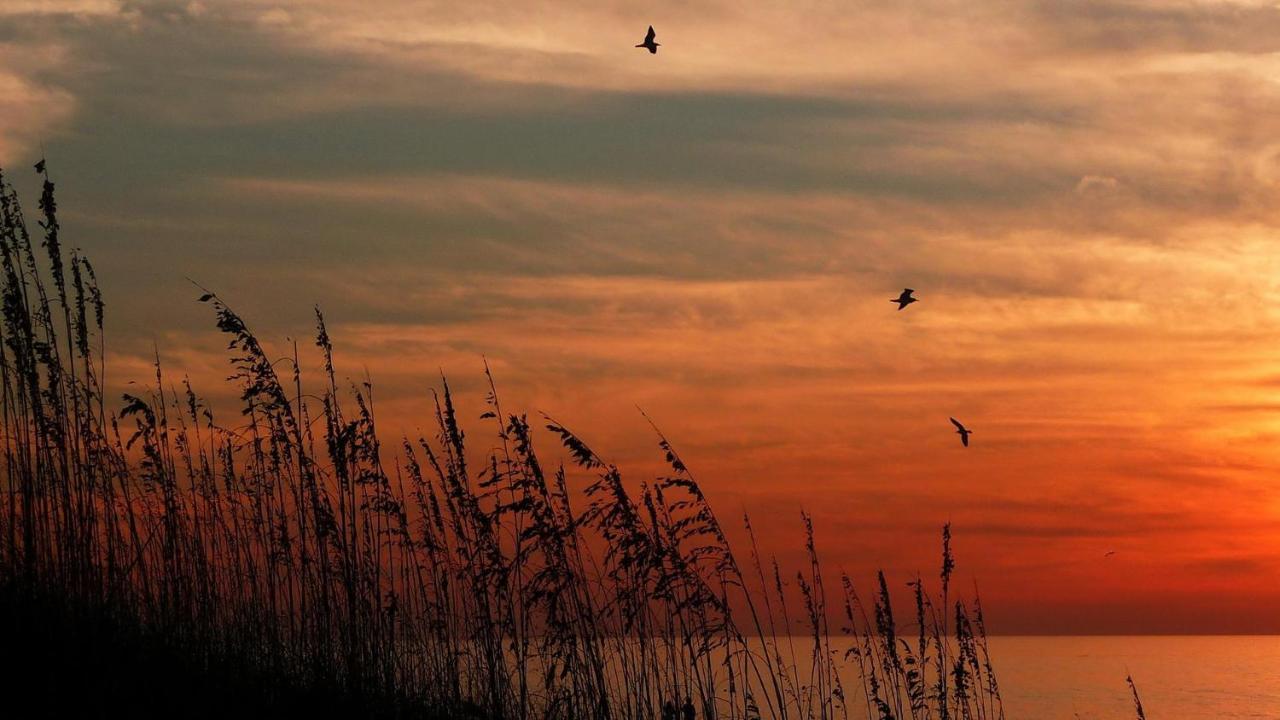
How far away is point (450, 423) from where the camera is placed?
8.45 m

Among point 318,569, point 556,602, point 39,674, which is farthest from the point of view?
point 318,569

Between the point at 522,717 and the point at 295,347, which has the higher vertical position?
the point at 295,347

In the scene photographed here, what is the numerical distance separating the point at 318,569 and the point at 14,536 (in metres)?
2.26

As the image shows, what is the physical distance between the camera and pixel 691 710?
7488mm

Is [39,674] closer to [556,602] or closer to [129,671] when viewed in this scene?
[129,671]

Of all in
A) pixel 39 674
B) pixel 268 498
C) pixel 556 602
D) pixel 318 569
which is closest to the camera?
pixel 39 674

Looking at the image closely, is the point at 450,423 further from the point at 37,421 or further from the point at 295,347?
the point at 37,421

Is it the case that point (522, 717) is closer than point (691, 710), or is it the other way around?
point (691, 710)

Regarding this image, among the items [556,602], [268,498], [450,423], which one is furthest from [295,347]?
[556,602]

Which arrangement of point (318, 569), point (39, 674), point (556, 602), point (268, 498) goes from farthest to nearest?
point (268, 498), point (318, 569), point (556, 602), point (39, 674)

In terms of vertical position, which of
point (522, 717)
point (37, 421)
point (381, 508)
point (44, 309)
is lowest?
point (522, 717)

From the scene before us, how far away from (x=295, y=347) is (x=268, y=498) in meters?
1.90

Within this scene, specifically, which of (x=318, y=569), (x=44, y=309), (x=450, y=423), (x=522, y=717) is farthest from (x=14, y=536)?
(x=522, y=717)

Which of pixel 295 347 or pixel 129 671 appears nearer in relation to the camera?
pixel 129 671
